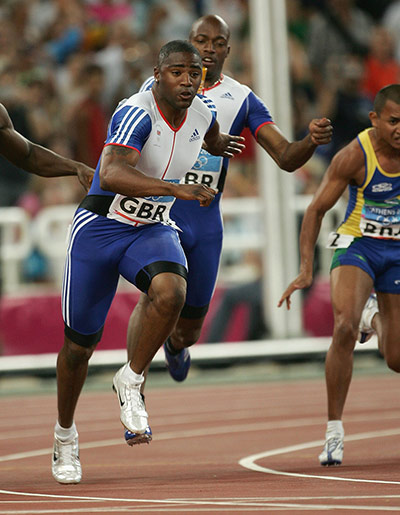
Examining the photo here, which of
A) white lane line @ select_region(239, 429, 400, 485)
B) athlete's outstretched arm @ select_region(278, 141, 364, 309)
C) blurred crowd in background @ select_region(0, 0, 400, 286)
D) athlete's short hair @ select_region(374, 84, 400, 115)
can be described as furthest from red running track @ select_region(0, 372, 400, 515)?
blurred crowd in background @ select_region(0, 0, 400, 286)

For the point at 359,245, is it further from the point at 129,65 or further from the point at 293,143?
the point at 129,65

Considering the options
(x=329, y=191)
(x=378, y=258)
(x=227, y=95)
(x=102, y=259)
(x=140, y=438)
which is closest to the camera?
(x=140, y=438)

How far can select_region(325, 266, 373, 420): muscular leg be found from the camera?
25.2 feet

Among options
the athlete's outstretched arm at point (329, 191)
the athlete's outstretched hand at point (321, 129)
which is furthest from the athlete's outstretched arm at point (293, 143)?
the athlete's outstretched arm at point (329, 191)

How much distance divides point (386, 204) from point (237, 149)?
3.71 feet

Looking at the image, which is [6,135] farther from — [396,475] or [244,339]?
[244,339]

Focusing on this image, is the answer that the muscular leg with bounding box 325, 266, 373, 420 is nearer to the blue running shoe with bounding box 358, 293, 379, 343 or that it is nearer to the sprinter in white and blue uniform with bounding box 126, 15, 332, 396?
the blue running shoe with bounding box 358, 293, 379, 343

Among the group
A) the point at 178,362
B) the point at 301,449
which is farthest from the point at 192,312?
the point at 301,449

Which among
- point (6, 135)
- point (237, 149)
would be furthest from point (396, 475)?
point (6, 135)

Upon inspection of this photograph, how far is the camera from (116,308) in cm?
1434

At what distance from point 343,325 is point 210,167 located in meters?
1.51

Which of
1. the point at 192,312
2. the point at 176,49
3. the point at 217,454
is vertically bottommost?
the point at 217,454

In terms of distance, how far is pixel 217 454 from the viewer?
335 inches

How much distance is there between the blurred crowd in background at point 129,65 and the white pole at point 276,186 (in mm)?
378
